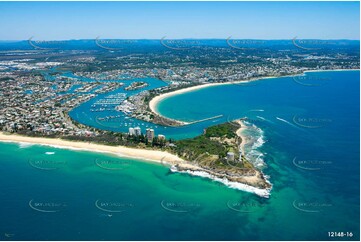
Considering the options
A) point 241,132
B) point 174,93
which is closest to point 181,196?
point 241,132

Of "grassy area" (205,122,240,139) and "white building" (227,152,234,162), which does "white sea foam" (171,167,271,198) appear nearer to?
"white building" (227,152,234,162)

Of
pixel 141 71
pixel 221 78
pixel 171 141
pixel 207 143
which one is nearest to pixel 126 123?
pixel 171 141

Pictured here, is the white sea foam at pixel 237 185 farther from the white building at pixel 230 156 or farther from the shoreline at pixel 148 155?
the white building at pixel 230 156

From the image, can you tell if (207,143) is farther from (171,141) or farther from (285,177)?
(285,177)

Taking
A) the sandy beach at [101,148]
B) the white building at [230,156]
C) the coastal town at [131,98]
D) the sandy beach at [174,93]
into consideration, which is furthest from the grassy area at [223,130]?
the sandy beach at [174,93]

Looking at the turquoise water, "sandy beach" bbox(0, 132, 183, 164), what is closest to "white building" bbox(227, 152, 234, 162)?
the turquoise water

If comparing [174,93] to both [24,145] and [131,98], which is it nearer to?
[131,98]

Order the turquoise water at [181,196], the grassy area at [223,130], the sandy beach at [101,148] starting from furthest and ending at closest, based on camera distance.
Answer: the grassy area at [223,130] → the sandy beach at [101,148] → the turquoise water at [181,196]
